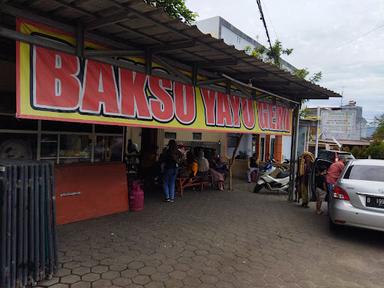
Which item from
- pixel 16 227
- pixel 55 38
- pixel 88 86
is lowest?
pixel 16 227

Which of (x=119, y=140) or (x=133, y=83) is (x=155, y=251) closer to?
(x=133, y=83)

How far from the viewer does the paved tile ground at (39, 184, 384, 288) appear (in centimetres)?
418

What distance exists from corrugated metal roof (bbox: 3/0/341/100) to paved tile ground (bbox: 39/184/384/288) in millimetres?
3188

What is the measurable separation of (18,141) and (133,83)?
2.88 m

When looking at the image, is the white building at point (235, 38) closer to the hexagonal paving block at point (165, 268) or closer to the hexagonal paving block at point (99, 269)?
the hexagonal paving block at point (165, 268)

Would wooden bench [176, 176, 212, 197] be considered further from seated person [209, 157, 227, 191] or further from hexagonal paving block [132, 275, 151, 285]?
hexagonal paving block [132, 275, 151, 285]

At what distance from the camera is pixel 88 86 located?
4.52 metres

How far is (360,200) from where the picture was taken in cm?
578

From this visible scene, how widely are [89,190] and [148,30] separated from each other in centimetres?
351

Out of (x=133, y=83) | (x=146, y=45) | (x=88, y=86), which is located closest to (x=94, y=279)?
(x=88, y=86)

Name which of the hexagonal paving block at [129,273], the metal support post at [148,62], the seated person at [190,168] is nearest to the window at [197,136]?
the seated person at [190,168]

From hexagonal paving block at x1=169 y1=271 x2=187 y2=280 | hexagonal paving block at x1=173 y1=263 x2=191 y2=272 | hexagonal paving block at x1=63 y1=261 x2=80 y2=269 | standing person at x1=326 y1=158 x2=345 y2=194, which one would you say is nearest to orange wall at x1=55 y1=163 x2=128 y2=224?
hexagonal paving block at x1=63 y1=261 x2=80 y2=269

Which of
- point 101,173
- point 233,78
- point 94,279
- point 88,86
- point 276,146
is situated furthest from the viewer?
point 276,146

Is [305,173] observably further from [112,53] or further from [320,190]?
[112,53]
